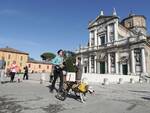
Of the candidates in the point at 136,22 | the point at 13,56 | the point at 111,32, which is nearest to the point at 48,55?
the point at 13,56

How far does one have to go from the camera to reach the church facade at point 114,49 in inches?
1328

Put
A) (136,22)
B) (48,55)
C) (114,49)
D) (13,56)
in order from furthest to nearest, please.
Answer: (48,55) < (13,56) < (136,22) < (114,49)

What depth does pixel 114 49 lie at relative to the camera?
124ft

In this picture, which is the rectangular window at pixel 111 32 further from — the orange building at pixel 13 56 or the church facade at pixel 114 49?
the orange building at pixel 13 56

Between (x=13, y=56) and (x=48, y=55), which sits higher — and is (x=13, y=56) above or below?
below

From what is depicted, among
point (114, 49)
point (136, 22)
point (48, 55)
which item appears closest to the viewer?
point (114, 49)

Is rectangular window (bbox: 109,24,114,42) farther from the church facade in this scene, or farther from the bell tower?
the bell tower

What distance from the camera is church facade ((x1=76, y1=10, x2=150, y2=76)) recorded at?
111 ft

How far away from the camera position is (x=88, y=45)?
45656mm

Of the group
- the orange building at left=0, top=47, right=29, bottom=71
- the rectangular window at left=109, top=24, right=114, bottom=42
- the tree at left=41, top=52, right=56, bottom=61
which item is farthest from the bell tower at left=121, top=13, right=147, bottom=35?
the tree at left=41, top=52, right=56, bottom=61

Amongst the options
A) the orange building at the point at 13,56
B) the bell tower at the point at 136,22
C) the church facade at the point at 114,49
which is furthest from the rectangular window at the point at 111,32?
the orange building at the point at 13,56

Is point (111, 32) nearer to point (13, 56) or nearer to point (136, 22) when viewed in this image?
point (136, 22)

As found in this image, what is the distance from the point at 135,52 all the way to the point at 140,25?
1951 cm

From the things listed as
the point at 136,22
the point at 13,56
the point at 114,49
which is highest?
the point at 136,22
